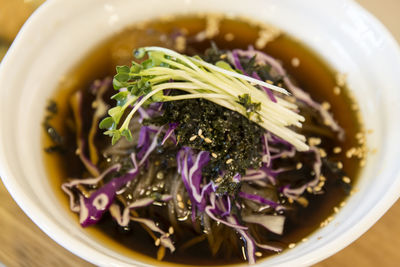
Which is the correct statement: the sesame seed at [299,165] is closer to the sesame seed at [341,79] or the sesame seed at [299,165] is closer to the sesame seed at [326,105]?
the sesame seed at [326,105]

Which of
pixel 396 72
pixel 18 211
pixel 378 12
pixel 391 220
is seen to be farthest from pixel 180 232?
pixel 378 12

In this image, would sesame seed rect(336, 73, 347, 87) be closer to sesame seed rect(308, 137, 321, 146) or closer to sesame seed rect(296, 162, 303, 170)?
sesame seed rect(308, 137, 321, 146)

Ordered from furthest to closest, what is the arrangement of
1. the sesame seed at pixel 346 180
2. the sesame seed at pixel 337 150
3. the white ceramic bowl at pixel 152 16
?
the sesame seed at pixel 337 150 → the sesame seed at pixel 346 180 → the white ceramic bowl at pixel 152 16

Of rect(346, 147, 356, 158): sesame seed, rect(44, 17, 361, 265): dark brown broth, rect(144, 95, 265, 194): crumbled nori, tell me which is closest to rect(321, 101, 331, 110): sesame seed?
rect(44, 17, 361, 265): dark brown broth

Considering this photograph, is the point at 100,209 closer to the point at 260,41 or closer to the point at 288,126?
the point at 288,126

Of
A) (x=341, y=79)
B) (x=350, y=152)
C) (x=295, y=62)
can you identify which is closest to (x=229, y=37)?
(x=295, y=62)

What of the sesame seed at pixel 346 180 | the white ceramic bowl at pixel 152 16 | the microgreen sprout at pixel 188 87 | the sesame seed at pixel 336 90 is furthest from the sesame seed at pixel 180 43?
the sesame seed at pixel 346 180
